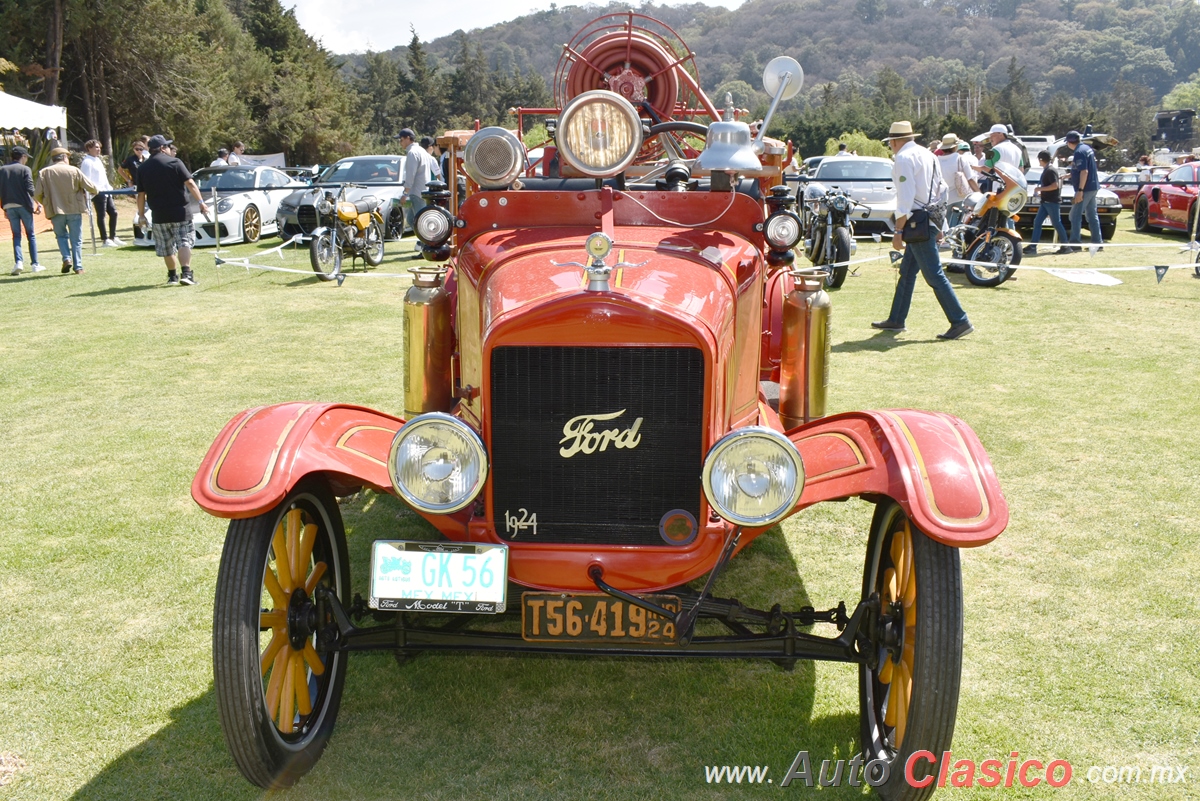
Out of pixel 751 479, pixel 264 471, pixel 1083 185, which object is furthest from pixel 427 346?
pixel 1083 185

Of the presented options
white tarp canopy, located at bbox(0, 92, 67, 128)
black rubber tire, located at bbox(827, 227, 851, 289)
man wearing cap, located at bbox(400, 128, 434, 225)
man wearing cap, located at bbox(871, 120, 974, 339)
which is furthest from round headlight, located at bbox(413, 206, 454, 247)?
white tarp canopy, located at bbox(0, 92, 67, 128)

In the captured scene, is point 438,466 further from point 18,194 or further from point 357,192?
point 357,192

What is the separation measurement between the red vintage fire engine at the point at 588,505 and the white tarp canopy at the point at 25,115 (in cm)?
2133

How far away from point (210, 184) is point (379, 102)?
180ft

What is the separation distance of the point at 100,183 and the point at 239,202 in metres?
2.28

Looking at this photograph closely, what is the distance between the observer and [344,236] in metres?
13.5

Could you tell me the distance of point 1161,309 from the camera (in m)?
10.7

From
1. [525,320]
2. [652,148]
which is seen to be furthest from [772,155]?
[525,320]

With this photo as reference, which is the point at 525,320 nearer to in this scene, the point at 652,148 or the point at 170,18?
the point at 652,148

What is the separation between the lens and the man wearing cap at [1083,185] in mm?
14680

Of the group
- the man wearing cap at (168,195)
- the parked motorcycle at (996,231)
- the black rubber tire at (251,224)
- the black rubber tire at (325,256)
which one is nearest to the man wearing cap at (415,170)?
the black rubber tire at (325,256)

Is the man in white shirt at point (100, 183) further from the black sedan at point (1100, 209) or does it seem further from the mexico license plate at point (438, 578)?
the black sedan at point (1100, 209)

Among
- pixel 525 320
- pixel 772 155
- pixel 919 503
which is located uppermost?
pixel 772 155

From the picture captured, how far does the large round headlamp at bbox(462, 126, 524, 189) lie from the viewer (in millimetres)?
4176
